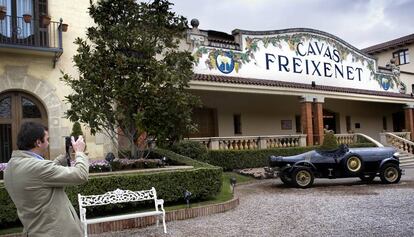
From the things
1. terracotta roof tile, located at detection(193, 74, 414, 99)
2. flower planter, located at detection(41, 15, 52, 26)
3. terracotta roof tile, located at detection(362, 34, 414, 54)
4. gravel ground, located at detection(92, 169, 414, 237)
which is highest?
terracotta roof tile, located at detection(362, 34, 414, 54)

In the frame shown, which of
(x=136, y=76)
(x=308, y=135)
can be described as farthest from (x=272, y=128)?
(x=136, y=76)

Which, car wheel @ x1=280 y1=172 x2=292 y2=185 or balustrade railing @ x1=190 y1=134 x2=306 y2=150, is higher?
balustrade railing @ x1=190 y1=134 x2=306 y2=150

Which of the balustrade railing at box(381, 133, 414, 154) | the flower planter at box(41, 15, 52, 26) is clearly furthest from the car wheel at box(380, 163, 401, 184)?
the flower planter at box(41, 15, 52, 26)

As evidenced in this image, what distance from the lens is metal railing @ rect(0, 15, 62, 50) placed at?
12992 mm

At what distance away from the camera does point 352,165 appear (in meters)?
13.7

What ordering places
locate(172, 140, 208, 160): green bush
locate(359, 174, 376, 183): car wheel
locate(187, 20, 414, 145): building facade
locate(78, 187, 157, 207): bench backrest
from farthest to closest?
locate(187, 20, 414, 145): building facade
locate(172, 140, 208, 160): green bush
locate(359, 174, 376, 183): car wheel
locate(78, 187, 157, 207): bench backrest

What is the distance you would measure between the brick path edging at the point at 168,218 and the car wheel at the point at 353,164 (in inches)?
189

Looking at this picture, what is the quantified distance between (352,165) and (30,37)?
10.8m

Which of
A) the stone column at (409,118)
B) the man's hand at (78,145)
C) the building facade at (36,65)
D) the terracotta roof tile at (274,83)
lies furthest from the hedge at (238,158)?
the man's hand at (78,145)

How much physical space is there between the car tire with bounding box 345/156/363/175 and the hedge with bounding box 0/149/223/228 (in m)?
5.07

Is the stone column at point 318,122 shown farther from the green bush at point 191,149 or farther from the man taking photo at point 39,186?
the man taking photo at point 39,186

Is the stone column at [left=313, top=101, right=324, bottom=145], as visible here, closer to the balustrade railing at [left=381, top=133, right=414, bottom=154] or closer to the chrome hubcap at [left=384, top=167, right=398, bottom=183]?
the balustrade railing at [left=381, top=133, right=414, bottom=154]

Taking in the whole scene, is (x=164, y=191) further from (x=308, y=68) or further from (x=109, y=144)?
(x=308, y=68)

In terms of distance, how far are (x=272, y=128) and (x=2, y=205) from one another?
18401 millimetres
